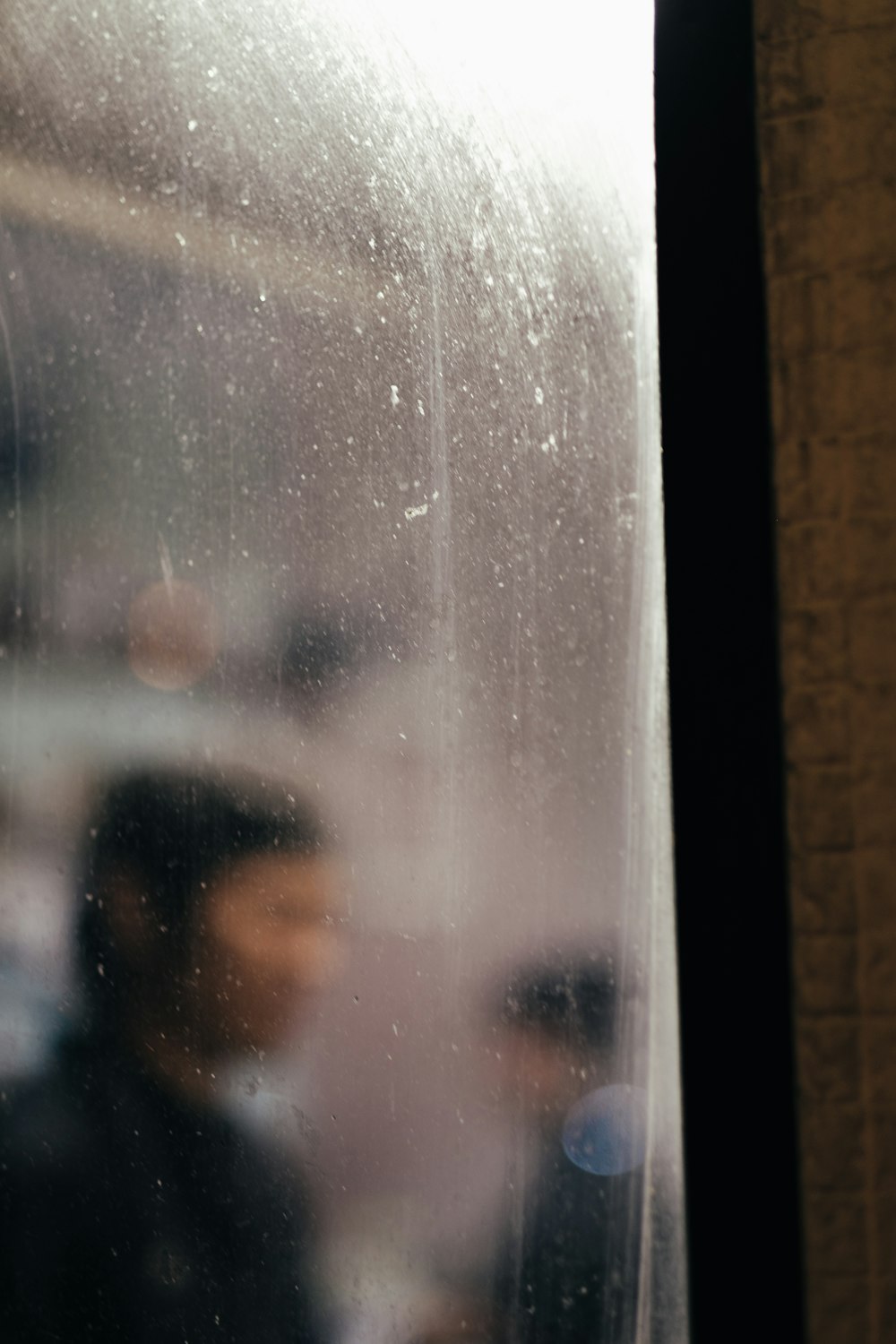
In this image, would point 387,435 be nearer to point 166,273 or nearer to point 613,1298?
point 166,273

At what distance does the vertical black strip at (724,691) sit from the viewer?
317mm

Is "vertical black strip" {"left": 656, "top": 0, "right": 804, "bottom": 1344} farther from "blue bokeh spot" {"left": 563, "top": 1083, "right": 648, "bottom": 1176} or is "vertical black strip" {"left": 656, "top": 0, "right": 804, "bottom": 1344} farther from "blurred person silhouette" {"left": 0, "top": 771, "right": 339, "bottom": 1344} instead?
"blurred person silhouette" {"left": 0, "top": 771, "right": 339, "bottom": 1344}

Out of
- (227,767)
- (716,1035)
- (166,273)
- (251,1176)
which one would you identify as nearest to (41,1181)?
(251,1176)

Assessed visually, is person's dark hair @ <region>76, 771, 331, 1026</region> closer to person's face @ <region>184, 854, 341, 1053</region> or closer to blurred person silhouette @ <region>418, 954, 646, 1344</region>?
person's face @ <region>184, 854, 341, 1053</region>

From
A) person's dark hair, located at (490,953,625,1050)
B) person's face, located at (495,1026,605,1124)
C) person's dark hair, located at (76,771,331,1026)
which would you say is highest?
person's dark hair, located at (76,771,331,1026)

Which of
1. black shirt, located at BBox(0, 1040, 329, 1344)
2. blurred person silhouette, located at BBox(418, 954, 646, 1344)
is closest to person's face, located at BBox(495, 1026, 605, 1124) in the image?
blurred person silhouette, located at BBox(418, 954, 646, 1344)

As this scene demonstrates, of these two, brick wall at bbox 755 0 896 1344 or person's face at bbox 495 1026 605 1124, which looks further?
person's face at bbox 495 1026 605 1124

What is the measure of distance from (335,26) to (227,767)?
1.12 ft

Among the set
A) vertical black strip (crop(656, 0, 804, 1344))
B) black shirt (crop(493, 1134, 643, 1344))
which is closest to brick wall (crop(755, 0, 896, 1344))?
vertical black strip (crop(656, 0, 804, 1344))

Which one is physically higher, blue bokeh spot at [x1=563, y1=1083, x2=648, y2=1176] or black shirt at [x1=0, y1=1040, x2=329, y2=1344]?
blue bokeh spot at [x1=563, y1=1083, x2=648, y2=1176]

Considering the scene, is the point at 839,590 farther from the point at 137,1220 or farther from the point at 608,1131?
the point at 137,1220

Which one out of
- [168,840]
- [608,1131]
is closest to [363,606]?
[168,840]

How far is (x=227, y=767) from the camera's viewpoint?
17.4 inches

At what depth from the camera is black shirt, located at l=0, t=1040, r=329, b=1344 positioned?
1.39 feet
